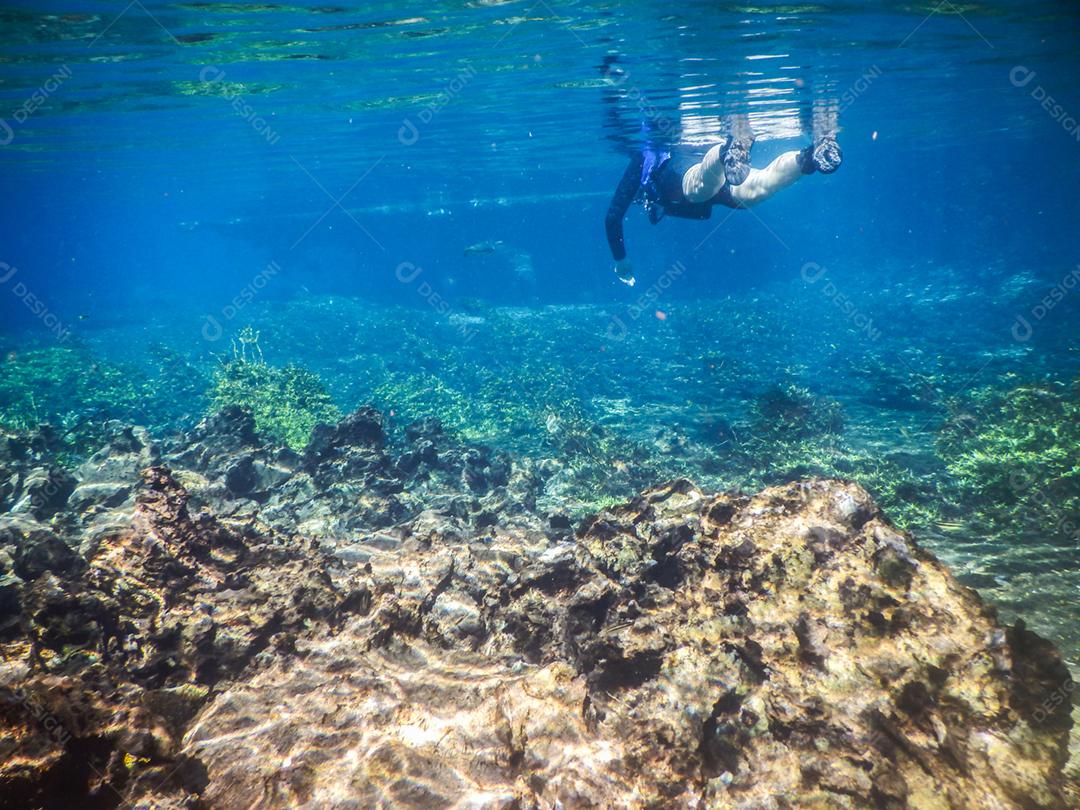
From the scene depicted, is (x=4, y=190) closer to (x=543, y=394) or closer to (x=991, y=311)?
(x=543, y=394)

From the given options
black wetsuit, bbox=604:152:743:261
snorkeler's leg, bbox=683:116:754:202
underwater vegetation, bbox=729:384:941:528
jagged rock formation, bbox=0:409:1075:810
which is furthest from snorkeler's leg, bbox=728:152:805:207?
jagged rock formation, bbox=0:409:1075:810

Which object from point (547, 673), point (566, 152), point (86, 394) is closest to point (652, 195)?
point (547, 673)

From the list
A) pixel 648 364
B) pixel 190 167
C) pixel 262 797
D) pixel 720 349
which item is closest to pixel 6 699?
pixel 262 797

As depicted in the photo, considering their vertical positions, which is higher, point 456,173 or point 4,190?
point 4,190

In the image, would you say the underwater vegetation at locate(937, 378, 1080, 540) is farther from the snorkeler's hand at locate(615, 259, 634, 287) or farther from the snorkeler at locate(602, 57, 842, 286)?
the snorkeler's hand at locate(615, 259, 634, 287)

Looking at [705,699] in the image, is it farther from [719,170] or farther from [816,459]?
[816,459]

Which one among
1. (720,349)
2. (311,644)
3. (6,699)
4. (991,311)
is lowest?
(991,311)

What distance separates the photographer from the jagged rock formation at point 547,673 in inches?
122

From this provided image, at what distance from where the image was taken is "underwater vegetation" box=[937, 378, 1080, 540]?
25.5ft

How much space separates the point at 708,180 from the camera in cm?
930

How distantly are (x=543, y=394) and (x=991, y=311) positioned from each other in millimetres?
25269

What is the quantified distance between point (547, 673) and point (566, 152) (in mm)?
38185

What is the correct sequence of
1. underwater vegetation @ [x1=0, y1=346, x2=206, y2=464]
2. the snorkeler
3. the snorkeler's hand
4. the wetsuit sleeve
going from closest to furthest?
the snorkeler < the snorkeler's hand < the wetsuit sleeve < underwater vegetation @ [x1=0, y1=346, x2=206, y2=464]

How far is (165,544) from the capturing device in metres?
5.67
